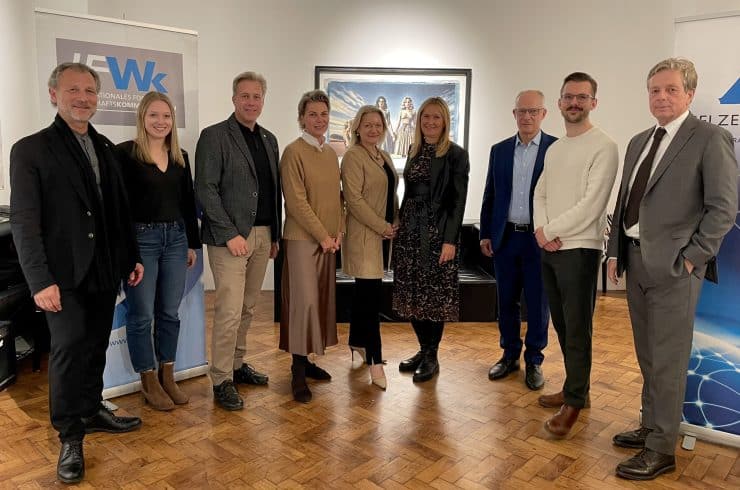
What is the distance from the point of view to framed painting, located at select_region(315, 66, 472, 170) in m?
5.90

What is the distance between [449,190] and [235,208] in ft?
3.97

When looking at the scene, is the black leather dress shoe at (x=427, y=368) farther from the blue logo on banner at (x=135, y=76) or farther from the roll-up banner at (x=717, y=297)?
the blue logo on banner at (x=135, y=76)

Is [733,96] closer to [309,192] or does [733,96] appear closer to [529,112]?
[529,112]

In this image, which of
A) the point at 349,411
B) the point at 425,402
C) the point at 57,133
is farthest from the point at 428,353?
the point at 57,133

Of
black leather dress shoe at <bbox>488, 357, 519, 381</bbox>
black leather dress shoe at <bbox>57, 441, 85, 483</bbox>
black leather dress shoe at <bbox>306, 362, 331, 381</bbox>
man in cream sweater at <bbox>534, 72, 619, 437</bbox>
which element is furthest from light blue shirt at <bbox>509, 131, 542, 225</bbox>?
black leather dress shoe at <bbox>57, 441, 85, 483</bbox>

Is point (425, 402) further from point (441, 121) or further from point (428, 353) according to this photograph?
point (441, 121)

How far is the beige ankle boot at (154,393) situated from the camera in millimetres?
3182

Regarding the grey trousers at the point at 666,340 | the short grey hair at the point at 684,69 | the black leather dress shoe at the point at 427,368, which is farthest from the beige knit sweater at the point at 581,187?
the black leather dress shoe at the point at 427,368

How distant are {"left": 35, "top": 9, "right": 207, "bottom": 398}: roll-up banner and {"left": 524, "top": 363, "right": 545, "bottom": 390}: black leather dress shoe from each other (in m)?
2.07

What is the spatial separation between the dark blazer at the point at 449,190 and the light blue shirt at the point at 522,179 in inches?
12.1

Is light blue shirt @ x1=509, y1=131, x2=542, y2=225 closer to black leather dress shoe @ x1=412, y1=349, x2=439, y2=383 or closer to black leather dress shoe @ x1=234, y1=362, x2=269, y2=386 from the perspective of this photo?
black leather dress shoe @ x1=412, y1=349, x2=439, y2=383

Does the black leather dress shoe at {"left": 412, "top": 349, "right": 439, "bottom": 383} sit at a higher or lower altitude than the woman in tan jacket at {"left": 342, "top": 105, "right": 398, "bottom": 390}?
lower

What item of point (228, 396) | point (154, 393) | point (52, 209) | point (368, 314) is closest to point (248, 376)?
point (228, 396)

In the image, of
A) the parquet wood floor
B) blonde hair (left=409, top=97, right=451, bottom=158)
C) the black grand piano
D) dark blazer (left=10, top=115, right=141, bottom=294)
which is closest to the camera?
dark blazer (left=10, top=115, right=141, bottom=294)
